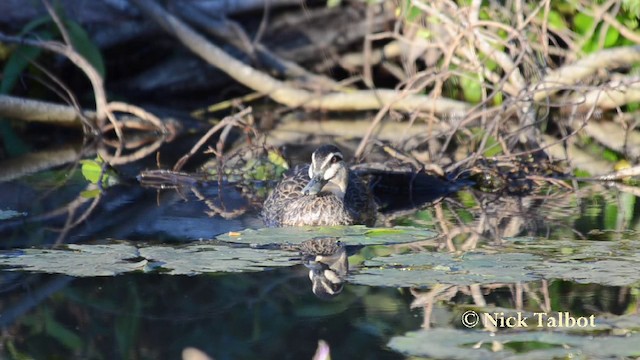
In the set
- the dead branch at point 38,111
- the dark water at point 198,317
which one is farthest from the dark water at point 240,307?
the dead branch at point 38,111

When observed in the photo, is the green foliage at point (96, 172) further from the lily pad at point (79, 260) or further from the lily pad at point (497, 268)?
the lily pad at point (497, 268)

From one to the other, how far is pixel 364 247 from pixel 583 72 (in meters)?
5.10

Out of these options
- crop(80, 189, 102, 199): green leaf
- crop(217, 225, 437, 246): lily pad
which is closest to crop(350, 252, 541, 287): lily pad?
crop(217, 225, 437, 246): lily pad

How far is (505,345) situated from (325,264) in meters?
1.87

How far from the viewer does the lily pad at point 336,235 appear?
7383 millimetres

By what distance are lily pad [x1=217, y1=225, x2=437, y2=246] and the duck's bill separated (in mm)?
339

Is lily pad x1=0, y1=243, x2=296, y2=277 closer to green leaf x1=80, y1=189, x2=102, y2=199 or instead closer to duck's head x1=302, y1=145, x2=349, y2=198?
duck's head x1=302, y1=145, x2=349, y2=198

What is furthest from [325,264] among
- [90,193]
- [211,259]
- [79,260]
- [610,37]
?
[610,37]

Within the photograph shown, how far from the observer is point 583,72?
11.7 meters

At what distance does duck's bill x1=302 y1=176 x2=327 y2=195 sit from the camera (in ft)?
26.7

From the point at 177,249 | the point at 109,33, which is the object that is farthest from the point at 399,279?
the point at 109,33

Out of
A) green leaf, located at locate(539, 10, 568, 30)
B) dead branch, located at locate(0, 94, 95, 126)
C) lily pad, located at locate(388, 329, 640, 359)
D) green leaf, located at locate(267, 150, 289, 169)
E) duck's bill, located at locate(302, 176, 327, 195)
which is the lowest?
lily pad, located at locate(388, 329, 640, 359)

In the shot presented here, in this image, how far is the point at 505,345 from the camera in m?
5.24

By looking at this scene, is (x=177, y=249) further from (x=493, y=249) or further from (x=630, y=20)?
(x=630, y=20)
